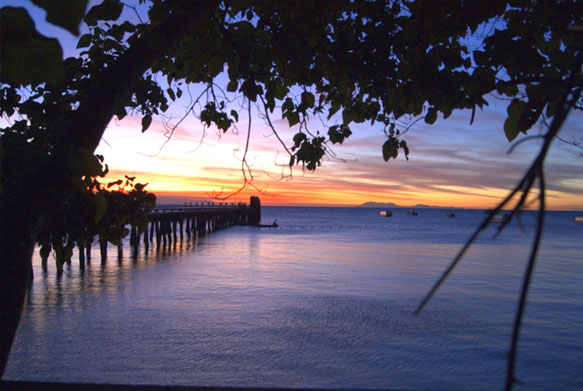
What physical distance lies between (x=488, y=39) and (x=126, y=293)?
12.6 meters

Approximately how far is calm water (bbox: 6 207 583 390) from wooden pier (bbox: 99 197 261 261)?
2.47 metres

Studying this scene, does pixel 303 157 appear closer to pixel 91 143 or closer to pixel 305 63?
pixel 305 63

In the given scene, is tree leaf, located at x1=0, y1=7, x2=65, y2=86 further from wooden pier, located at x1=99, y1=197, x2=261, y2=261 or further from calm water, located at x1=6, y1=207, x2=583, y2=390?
wooden pier, located at x1=99, y1=197, x2=261, y2=261

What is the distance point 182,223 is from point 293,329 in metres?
23.1

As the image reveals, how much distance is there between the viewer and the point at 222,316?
34.2 ft

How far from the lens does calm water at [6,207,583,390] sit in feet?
22.8

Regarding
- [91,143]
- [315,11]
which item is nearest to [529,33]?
[315,11]

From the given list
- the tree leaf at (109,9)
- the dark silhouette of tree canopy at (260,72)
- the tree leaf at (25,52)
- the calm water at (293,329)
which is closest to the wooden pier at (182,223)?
the calm water at (293,329)

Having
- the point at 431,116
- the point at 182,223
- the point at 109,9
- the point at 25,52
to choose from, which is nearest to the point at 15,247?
the point at 25,52

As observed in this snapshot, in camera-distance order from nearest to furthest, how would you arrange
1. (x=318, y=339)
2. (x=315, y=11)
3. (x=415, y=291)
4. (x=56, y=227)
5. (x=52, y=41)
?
1. (x=52, y=41)
2. (x=315, y=11)
3. (x=56, y=227)
4. (x=318, y=339)
5. (x=415, y=291)

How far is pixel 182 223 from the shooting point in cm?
3111

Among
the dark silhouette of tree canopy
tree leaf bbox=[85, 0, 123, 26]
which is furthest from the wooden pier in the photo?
tree leaf bbox=[85, 0, 123, 26]

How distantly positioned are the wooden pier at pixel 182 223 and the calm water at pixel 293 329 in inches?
97.3

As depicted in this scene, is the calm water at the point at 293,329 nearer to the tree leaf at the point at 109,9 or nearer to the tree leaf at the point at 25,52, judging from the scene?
the tree leaf at the point at 25,52
